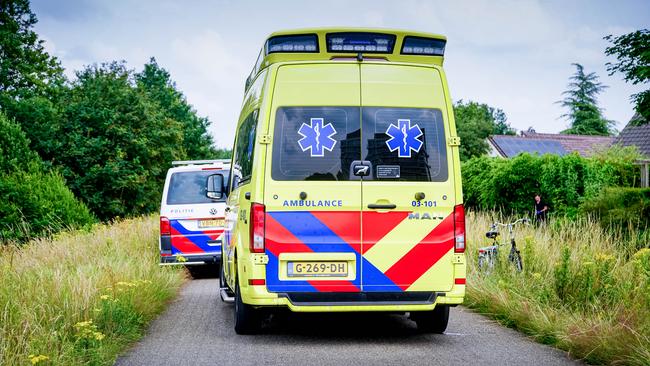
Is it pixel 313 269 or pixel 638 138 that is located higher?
pixel 638 138

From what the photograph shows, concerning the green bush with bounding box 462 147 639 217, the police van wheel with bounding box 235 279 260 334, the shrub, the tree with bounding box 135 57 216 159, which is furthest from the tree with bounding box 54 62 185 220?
the police van wheel with bounding box 235 279 260 334

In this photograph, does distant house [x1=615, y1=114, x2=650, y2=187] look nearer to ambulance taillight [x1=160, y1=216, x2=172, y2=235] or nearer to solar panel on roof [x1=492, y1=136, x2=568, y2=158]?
solar panel on roof [x1=492, y1=136, x2=568, y2=158]

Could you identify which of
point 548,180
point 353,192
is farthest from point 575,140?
point 353,192

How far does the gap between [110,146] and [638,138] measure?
24.6m

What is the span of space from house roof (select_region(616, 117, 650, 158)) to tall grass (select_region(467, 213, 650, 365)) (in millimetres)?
27712

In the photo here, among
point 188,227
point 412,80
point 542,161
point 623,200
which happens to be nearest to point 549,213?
point 542,161

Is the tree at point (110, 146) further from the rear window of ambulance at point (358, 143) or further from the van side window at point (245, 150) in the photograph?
the rear window of ambulance at point (358, 143)

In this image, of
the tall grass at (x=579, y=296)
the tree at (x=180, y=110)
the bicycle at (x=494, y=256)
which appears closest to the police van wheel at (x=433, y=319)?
the tall grass at (x=579, y=296)

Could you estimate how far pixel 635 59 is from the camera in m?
15.1

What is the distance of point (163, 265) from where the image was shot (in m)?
14.5

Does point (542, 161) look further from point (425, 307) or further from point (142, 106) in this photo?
point (142, 106)

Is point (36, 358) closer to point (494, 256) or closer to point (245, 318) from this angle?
point (245, 318)

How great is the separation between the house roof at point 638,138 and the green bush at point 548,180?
45.2 feet

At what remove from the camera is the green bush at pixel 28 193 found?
26.3 m
